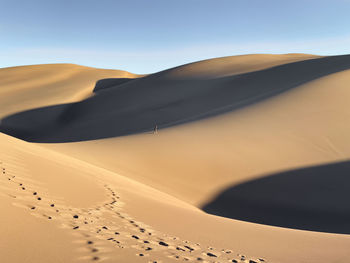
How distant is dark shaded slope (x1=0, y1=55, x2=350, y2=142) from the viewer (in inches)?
909

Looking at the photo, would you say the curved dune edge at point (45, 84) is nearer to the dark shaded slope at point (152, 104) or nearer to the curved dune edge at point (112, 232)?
the dark shaded slope at point (152, 104)

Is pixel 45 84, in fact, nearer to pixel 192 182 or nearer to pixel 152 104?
pixel 152 104

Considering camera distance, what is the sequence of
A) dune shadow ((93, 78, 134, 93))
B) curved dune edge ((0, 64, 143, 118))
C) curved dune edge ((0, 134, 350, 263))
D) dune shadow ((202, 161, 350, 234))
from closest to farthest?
curved dune edge ((0, 134, 350, 263)) < dune shadow ((202, 161, 350, 234)) < curved dune edge ((0, 64, 143, 118)) < dune shadow ((93, 78, 134, 93))

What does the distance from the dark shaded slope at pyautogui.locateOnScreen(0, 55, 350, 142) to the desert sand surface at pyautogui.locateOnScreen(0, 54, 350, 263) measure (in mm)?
209

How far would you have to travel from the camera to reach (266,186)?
30.5 feet

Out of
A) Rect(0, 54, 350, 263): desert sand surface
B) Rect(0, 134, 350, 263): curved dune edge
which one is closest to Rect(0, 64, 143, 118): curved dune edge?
Rect(0, 54, 350, 263): desert sand surface

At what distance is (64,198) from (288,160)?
8161 millimetres

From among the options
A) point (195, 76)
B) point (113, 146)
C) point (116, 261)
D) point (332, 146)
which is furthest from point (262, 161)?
point (195, 76)

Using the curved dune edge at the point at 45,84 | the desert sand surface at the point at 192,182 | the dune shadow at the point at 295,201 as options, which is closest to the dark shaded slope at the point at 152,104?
the desert sand surface at the point at 192,182

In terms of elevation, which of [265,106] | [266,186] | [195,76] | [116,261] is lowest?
[266,186]

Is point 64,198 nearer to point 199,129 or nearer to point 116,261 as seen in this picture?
point 116,261

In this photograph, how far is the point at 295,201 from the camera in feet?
28.4

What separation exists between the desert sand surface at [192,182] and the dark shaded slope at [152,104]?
209 millimetres

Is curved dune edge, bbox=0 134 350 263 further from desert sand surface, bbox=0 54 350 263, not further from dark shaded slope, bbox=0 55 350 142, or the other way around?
dark shaded slope, bbox=0 55 350 142
